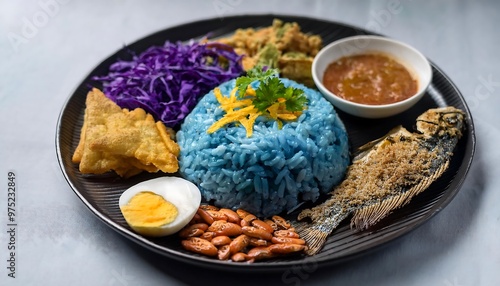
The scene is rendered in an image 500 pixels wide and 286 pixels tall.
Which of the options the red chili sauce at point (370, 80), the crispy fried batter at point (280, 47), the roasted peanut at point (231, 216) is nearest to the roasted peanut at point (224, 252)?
the roasted peanut at point (231, 216)

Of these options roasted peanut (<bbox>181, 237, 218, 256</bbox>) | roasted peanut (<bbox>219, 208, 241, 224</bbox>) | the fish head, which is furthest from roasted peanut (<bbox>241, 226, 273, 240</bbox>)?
the fish head

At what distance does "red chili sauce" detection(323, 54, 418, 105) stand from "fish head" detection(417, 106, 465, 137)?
0.92ft

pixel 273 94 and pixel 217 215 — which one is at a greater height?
pixel 273 94

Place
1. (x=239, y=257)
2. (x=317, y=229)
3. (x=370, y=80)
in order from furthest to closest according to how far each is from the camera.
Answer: (x=370, y=80)
(x=317, y=229)
(x=239, y=257)

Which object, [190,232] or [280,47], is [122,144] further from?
[280,47]

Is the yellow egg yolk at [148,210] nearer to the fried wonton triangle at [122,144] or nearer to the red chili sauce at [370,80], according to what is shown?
the fried wonton triangle at [122,144]

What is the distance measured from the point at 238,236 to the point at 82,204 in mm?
1170

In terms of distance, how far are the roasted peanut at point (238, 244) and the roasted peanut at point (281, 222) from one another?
0.86ft

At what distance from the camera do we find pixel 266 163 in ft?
11.1

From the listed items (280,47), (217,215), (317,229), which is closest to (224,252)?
(217,215)

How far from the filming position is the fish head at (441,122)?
3.68 metres

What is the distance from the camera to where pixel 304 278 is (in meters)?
3.17

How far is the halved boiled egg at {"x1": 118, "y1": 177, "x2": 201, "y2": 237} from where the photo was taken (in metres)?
3.10

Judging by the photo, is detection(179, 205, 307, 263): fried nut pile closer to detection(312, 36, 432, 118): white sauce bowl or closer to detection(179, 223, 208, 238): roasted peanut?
detection(179, 223, 208, 238): roasted peanut
